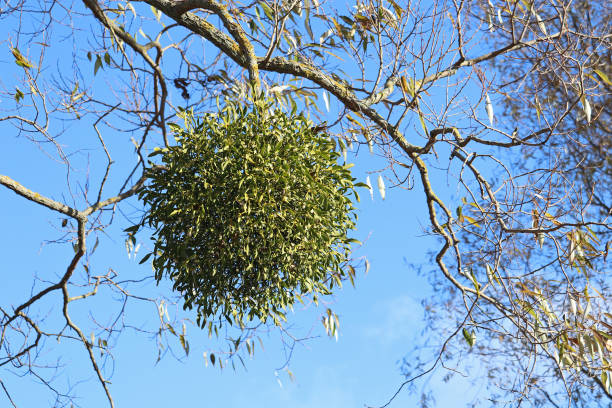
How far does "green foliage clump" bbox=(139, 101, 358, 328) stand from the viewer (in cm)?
234

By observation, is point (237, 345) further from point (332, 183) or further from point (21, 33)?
point (21, 33)

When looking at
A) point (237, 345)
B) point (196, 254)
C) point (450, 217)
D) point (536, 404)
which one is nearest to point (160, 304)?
point (237, 345)

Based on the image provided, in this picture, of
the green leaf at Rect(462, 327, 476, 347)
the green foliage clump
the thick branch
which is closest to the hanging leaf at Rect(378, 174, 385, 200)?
the green foliage clump

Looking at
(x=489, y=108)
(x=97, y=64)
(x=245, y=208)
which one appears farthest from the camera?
(x=97, y=64)

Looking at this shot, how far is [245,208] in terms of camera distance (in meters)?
2.28

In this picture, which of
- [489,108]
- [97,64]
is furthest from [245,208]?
[97,64]

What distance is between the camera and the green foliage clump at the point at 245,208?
7.67 feet

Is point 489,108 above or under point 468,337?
above

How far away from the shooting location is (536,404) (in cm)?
589

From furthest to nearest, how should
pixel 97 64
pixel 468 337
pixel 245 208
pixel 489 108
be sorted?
pixel 97 64, pixel 489 108, pixel 468 337, pixel 245 208

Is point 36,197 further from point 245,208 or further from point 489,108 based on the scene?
point 489,108

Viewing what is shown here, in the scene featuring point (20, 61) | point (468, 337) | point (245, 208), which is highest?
point (20, 61)

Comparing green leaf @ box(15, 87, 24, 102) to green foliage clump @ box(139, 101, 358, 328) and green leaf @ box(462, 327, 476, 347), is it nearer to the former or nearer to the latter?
green foliage clump @ box(139, 101, 358, 328)

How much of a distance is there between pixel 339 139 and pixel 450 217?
31.6 inches
